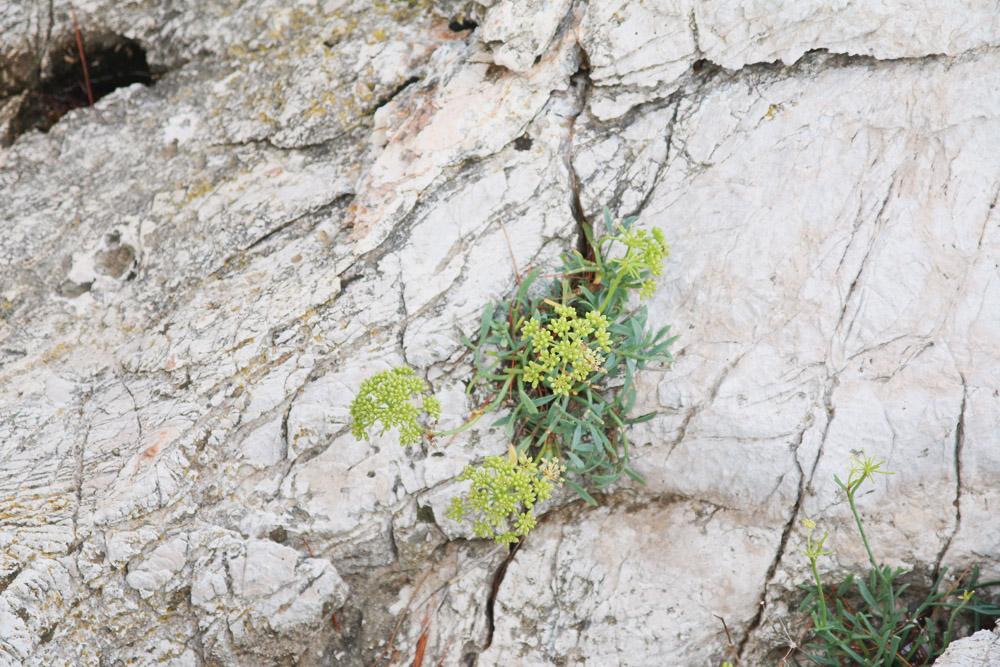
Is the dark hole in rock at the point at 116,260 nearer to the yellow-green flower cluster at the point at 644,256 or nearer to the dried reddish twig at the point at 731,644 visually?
the yellow-green flower cluster at the point at 644,256

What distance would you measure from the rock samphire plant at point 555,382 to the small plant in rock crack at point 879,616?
1091 millimetres

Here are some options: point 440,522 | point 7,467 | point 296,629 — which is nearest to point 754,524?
point 440,522

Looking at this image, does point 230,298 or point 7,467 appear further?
point 230,298

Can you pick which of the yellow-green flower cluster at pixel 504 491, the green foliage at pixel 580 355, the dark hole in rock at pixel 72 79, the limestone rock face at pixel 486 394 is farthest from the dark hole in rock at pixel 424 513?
the dark hole in rock at pixel 72 79

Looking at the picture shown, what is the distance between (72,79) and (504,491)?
4.26 m

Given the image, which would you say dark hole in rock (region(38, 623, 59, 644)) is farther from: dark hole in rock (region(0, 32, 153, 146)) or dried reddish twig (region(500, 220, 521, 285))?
dark hole in rock (region(0, 32, 153, 146))

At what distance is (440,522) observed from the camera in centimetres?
343

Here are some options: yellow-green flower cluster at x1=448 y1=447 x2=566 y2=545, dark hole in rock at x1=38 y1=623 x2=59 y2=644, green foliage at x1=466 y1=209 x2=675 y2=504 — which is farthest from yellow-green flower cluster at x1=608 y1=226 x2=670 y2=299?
dark hole in rock at x1=38 y1=623 x2=59 y2=644

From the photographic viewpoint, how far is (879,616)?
336 cm

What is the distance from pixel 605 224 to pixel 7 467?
337 centimetres

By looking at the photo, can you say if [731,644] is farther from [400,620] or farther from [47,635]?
[47,635]

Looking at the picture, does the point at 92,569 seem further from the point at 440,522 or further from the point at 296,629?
the point at 440,522

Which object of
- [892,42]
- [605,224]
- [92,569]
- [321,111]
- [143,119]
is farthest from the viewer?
[143,119]

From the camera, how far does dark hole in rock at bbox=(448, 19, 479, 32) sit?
4.05 metres
